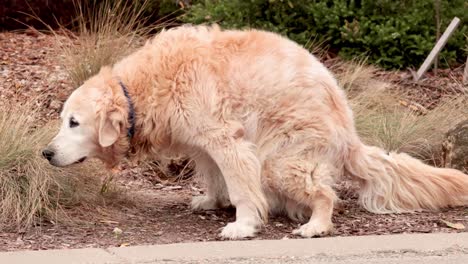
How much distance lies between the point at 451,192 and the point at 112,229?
2578mm

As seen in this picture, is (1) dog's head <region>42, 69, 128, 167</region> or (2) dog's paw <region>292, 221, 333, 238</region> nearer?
(2) dog's paw <region>292, 221, 333, 238</region>

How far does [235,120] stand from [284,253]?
136 centimetres

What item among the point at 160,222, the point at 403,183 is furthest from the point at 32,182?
the point at 403,183

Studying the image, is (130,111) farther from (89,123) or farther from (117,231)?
(117,231)

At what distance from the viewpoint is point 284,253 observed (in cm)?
585

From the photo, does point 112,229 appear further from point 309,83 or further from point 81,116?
point 309,83

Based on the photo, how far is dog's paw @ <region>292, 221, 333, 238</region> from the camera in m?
6.65

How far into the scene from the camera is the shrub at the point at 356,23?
11188 millimetres

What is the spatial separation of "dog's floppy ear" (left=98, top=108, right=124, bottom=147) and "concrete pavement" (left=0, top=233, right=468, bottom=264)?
1.20 meters

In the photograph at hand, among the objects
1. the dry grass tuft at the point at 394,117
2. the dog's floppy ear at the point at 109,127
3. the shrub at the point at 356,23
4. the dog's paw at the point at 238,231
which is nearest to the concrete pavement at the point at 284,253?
the dog's paw at the point at 238,231

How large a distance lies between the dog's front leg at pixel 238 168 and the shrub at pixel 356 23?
14.7ft

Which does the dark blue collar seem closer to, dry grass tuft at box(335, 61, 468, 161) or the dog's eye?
the dog's eye

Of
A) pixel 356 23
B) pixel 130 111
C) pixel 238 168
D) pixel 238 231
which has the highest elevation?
pixel 356 23

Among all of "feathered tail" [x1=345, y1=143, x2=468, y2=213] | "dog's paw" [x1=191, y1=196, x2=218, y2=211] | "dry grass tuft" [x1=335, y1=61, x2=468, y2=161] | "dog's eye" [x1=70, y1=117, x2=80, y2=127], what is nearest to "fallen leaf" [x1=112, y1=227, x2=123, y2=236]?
"dog's eye" [x1=70, y1=117, x2=80, y2=127]
